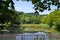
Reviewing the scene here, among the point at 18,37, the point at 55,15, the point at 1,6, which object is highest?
the point at 1,6

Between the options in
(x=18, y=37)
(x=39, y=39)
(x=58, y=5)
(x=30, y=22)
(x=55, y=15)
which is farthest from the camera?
(x=30, y=22)

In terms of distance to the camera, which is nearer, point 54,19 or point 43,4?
point 43,4

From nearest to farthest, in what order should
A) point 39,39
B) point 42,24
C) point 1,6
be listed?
point 1,6 → point 39,39 → point 42,24

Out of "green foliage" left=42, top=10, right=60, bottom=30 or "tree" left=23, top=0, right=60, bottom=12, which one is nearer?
"tree" left=23, top=0, right=60, bottom=12

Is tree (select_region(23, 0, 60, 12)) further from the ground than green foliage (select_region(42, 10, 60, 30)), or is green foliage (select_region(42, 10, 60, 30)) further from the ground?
tree (select_region(23, 0, 60, 12))

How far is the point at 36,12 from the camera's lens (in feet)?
4.85

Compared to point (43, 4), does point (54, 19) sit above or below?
below

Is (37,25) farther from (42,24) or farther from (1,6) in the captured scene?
(1,6)

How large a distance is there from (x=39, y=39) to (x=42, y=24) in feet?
61.8

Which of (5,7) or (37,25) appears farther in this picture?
(37,25)

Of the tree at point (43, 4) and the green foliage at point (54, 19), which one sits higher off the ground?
the tree at point (43, 4)

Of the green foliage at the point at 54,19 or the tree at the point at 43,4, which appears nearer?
Result: the tree at the point at 43,4

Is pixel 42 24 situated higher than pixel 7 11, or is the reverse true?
pixel 7 11

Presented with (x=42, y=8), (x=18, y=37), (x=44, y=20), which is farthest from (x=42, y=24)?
(x=42, y=8)
